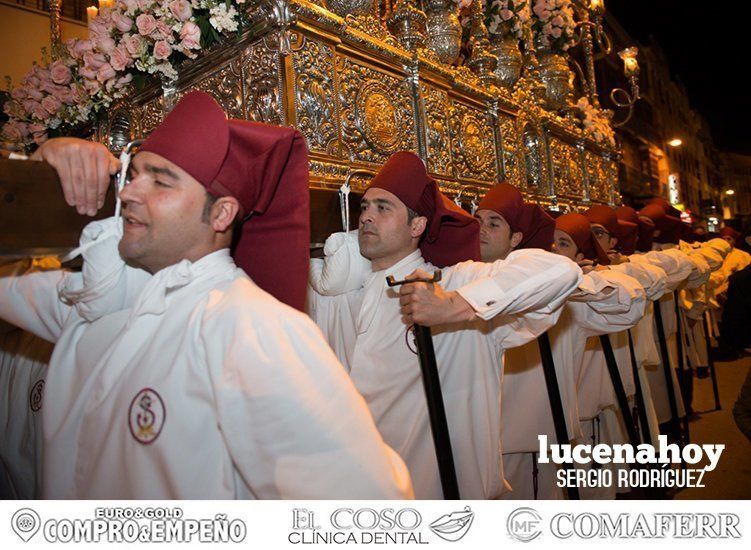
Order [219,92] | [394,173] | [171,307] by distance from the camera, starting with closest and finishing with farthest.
Result: [171,307]
[394,173]
[219,92]

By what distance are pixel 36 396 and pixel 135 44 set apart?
2322 millimetres

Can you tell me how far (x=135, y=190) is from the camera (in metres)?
1.71

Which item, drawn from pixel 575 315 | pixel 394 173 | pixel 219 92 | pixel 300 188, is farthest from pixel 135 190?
pixel 575 315

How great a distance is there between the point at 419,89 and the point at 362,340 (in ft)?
7.36

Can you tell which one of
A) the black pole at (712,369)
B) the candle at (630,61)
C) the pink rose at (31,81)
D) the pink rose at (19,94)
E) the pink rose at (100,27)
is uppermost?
the candle at (630,61)

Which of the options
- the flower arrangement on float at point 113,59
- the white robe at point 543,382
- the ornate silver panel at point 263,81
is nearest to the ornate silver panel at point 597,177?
the white robe at point 543,382

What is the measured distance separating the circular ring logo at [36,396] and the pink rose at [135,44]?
220 centimetres

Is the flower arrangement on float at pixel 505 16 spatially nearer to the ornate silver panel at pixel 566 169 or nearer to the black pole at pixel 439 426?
the ornate silver panel at pixel 566 169

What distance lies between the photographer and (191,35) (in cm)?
339

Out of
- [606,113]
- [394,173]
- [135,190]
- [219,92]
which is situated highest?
[606,113]

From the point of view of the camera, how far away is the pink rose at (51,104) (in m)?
4.62

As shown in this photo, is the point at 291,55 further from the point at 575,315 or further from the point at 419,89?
the point at 575,315

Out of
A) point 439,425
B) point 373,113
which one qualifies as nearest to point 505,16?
point 373,113

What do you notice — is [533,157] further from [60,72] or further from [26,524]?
[26,524]
